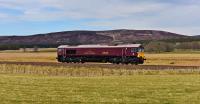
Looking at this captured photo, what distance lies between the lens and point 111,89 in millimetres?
24344

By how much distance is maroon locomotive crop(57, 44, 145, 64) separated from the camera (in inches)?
2736

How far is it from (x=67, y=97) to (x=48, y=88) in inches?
154

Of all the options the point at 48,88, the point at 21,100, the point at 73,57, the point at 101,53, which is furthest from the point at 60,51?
the point at 21,100

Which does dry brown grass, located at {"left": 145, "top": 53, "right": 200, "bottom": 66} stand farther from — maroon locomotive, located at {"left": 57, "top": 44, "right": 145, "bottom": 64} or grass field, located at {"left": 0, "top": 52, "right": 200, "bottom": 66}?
maroon locomotive, located at {"left": 57, "top": 44, "right": 145, "bottom": 64}

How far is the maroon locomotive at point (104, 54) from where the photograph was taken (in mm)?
69500

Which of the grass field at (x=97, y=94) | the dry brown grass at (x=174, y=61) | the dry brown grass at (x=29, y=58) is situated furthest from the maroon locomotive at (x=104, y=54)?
the grass field at (x=97, y=94)

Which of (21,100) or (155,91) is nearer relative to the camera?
(21,100)

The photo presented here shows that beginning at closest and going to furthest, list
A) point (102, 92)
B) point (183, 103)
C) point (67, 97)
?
point (183, 103), point (67, 97), point (102, 92)

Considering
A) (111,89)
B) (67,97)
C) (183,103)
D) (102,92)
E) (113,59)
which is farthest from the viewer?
(113,59)

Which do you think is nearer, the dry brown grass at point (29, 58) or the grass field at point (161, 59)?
the grass field at point (161, 59)

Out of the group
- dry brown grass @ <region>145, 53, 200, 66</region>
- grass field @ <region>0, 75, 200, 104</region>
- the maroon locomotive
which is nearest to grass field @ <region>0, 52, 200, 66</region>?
dry brown grass @ <region>145, 53, 200, 66</region>

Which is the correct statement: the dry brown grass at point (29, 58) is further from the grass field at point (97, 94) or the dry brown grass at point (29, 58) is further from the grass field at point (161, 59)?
the grass field at point (97, 94)

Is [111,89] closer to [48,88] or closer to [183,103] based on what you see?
[48,88]

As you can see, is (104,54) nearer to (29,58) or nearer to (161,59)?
(161,59)
